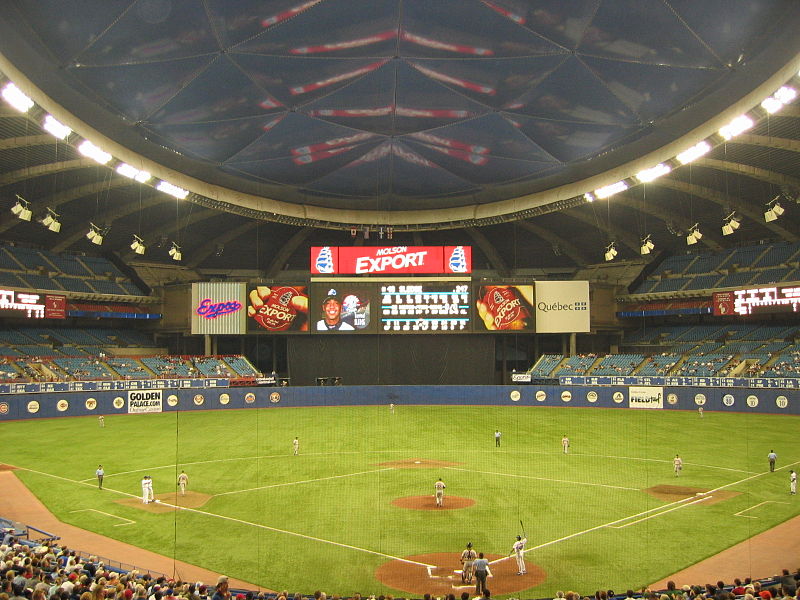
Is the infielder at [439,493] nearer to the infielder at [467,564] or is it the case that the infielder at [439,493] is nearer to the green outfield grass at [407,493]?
the green outfield grass at [407,493]

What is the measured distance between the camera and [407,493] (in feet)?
101

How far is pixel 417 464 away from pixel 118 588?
82.7 feet

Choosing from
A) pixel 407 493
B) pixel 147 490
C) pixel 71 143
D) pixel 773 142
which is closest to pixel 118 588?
pixel 147 490

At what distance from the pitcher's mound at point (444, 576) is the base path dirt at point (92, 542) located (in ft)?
14.1

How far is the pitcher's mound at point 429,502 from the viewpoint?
28141 mm

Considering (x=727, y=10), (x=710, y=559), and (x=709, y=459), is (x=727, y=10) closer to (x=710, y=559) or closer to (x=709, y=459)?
(x=710, y=559)

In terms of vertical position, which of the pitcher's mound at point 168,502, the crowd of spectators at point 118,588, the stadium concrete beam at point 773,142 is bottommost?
the pitcher's mound at point 168,502

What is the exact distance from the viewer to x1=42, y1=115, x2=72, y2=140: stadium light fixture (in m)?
33.7

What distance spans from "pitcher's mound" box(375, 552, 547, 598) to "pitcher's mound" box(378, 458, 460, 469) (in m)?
14.8

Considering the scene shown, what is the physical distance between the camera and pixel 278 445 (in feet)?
144

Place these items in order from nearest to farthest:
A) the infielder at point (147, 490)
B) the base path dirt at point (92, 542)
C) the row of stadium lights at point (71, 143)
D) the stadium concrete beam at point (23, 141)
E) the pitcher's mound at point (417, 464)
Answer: the base path dirt at point (92, 542) < the infielder at point (147, 490) < the row of stadium lights at point (71, 143) < the pitcher's mound at point (417, 464) < the stadium concrete beam at point (23, 141)

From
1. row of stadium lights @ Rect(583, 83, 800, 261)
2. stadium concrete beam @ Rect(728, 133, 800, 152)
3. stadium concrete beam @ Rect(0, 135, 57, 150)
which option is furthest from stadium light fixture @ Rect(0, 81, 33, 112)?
stadium concrete beam @ Rect(728, 133, 800, 152)

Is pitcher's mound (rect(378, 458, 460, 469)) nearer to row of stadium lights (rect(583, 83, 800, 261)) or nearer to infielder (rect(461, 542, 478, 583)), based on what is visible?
infielder (rect(461, 542, 478, 583))

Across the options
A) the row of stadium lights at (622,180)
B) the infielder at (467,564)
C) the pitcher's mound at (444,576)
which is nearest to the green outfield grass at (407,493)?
the pitcher's mound at (444,576)
